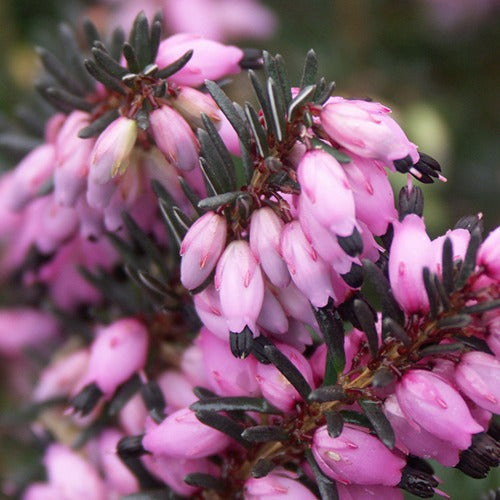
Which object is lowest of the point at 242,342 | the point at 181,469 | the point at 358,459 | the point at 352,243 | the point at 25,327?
the point at 25,327

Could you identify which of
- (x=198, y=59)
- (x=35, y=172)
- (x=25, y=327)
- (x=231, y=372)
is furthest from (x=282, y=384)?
(x=25, y=327)

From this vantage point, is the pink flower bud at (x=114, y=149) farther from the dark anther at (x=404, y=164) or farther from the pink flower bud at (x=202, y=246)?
the dark anther at (x=404, y=164)

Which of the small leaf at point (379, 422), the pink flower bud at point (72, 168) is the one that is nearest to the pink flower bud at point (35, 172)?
the pink flower bud at point (72, 168)

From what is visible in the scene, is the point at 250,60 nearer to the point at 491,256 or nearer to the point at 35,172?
the point at 35,172

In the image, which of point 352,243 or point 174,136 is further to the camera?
point 174,136

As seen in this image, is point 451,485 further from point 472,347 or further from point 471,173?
point 471,173
